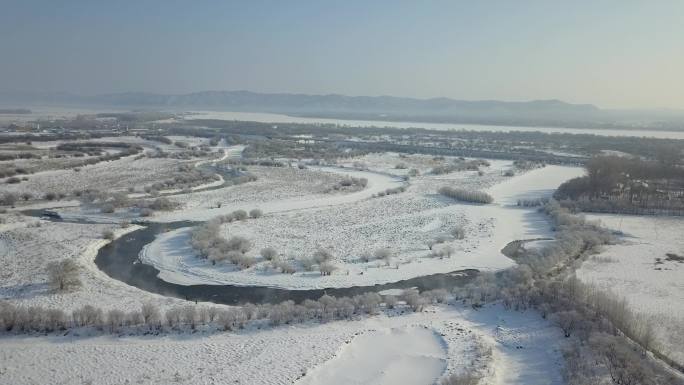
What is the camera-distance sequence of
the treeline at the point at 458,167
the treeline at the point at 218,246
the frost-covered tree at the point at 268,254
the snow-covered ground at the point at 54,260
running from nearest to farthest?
the snow-covered ground at the point at 54,260 → the treeline at the point at 218,246 → the frost-covered tree at the point at 268,254 → the treeline at the point at 458,167

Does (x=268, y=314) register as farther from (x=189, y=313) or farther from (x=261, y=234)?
(x=261, y=234)

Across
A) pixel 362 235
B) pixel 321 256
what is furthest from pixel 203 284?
pixel 362 235

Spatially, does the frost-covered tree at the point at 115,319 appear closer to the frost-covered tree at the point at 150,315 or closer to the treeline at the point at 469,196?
the frost-covered tree at the point at 150,315

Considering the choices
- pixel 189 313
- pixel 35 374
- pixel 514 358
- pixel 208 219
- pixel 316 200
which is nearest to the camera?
pixel 35 374

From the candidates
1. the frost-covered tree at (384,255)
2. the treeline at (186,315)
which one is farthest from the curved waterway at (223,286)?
the frost-covered tree at (384,255)

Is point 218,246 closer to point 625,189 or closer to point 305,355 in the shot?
point 305,355

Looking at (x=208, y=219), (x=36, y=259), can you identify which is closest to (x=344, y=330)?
(x=36, y=259)

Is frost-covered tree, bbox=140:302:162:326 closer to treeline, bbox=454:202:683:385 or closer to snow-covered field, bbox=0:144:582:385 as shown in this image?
snow-covered field, bbox=0:144:582:385
